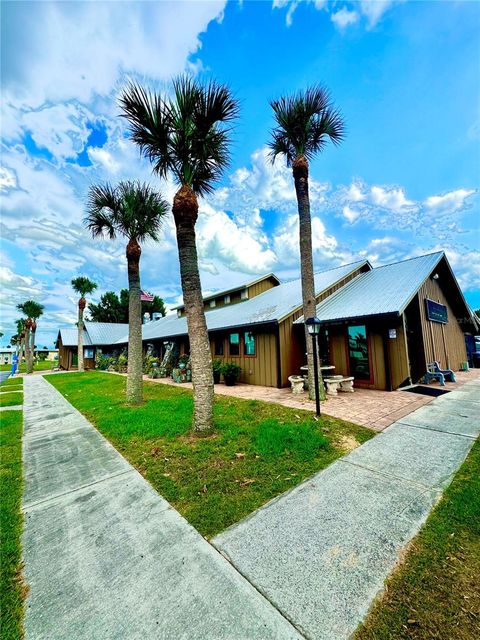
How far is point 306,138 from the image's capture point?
331 inches

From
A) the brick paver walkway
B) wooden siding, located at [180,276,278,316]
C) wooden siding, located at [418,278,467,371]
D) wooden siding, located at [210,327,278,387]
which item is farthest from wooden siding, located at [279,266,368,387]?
wooden siding, located at [180,276,278,316]

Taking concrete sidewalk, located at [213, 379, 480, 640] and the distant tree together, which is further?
the distant tree

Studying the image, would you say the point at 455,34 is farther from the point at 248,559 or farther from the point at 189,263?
the point at 248,559

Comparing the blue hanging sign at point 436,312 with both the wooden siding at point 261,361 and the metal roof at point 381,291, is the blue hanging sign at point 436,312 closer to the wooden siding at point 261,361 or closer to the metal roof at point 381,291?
the metal roof at point 381,291

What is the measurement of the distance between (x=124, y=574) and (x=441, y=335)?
15.0m

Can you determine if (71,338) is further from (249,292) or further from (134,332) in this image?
(134,332)

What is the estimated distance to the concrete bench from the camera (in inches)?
356

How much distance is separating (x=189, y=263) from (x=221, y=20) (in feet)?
28.3

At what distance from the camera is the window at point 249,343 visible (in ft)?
40.8

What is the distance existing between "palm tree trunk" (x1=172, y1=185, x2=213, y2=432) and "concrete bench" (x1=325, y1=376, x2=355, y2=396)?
16.9 ft

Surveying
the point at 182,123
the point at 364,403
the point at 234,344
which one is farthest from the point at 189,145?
the point at 234,344

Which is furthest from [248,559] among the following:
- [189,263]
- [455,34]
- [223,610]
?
[455,34]

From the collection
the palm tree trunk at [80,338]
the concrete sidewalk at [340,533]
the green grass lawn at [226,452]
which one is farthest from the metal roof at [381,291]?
the palm tree trunk at [80,338]

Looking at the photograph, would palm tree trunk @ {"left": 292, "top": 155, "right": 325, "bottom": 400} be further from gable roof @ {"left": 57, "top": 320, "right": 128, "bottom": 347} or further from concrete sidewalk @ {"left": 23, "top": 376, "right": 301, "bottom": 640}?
gable roof @ {"left": 57, "top": 320, "right": 128, "bottom": 347}
